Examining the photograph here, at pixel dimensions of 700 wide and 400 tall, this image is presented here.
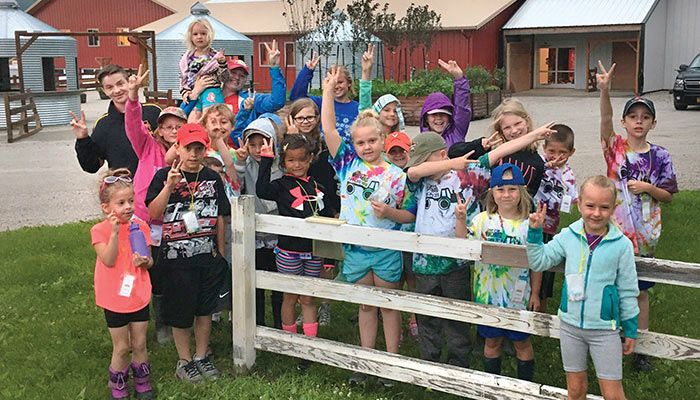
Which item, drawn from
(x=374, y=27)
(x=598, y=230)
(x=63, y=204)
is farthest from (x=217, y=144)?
(x=374, y=27)

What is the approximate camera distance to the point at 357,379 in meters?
4.86

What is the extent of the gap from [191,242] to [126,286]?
531 mm

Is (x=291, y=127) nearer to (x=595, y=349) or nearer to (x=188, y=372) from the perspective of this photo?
(x=188, y=372)

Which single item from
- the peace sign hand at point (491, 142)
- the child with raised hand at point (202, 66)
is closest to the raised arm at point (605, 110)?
the peace sign hand at point (491, 142)

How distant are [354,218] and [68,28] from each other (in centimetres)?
4791

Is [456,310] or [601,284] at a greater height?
[601,284]

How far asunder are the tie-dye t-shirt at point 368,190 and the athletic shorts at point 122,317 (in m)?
1.38

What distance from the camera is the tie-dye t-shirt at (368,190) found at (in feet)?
15.5

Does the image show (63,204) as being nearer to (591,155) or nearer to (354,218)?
(354,218)

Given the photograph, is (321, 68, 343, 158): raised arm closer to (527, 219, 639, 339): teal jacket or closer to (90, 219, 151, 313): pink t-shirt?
(90, 219, 151, 313): pink t-shirt

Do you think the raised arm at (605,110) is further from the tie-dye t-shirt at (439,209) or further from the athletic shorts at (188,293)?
the athletic shorts at (188,293)

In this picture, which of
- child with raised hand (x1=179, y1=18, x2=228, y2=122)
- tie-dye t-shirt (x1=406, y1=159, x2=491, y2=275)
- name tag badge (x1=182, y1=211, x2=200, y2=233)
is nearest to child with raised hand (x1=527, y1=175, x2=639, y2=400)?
tie-dye t-shirt (x1=406, y1=159, x2=491, y2=275)

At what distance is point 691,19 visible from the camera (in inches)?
1265

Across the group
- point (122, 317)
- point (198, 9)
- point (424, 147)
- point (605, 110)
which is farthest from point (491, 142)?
point (198, 9)
